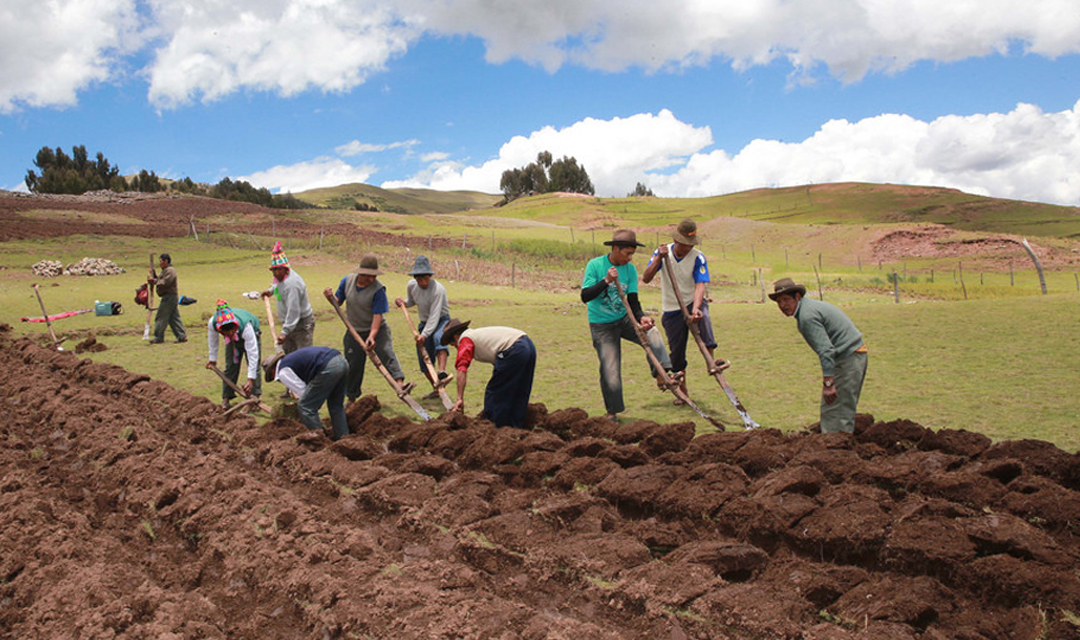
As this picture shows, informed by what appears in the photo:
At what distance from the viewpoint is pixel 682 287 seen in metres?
8.35

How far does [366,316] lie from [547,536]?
5.10 metres

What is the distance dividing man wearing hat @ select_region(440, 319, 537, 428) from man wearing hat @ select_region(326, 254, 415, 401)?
1.78 meters

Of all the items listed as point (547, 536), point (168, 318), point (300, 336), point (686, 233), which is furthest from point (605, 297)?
point (168, 318)

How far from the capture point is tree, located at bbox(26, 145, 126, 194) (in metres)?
76.8

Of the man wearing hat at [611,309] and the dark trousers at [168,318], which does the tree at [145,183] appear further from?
the man wearing hat at [611,309]

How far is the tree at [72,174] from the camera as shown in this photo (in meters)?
76.8

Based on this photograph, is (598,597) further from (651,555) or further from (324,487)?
(324,487)

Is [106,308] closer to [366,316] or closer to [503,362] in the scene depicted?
[366,316]

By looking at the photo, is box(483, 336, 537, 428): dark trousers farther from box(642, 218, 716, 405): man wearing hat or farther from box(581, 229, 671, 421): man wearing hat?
box(642, 218, 716, 405): man wearing hat

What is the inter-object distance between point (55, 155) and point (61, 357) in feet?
325

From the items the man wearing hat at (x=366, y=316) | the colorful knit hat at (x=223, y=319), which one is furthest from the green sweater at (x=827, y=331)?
the colorful knit hat at (x=223, y=319)

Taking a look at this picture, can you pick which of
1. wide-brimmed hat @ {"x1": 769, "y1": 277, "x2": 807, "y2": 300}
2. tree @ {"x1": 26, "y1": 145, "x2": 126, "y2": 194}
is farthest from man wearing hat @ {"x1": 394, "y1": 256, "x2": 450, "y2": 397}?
tree @ {"x1": 26, "y1": 145, "x2": 126, "y2": 194}

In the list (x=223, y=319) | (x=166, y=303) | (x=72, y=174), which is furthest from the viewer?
(x=72, y=174)

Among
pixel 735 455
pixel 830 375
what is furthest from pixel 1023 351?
pixel 735 455
